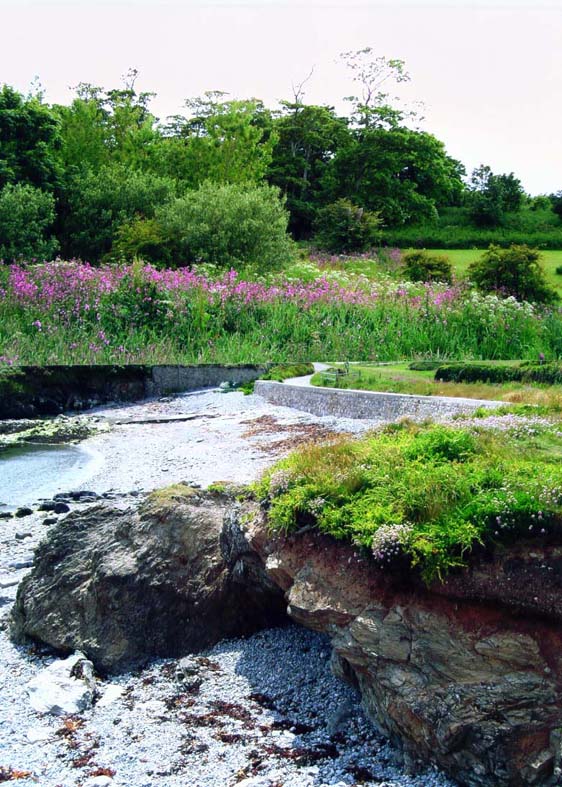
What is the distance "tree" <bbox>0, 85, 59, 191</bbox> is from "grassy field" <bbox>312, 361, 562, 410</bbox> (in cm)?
2158

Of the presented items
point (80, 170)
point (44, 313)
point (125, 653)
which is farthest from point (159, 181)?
point (125, 653)

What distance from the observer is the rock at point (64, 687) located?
4383 mm

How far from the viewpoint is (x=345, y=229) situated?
3700cm

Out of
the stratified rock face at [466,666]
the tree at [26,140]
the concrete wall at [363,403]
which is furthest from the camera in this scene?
the tree at [26,140]

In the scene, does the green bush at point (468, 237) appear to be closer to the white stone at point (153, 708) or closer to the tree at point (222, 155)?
the tree at point (222, 155)

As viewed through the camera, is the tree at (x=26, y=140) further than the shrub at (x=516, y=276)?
Yes

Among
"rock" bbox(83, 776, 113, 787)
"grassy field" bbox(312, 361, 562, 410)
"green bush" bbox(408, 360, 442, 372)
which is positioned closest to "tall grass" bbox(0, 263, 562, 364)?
"green bush" bbox(408, 360, 442, 372)

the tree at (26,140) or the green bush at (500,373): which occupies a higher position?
the tree at (26,140)

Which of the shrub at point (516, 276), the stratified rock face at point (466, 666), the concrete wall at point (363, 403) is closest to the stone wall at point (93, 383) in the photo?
the concrete wall at point (363, 403)

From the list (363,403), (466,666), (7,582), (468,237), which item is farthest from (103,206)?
(466,666)

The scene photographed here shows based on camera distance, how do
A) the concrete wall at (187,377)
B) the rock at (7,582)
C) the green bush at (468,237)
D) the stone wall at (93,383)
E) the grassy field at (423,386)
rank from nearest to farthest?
the rock at (7,582)
the grassy field at (423,386)
the stone wall at (93,383)
the concrete wall at (187,377)
the green bush at (468,237)

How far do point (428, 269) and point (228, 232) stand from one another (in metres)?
7.31

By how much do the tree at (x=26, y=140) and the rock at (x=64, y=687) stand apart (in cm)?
2850

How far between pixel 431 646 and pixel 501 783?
617 mm
